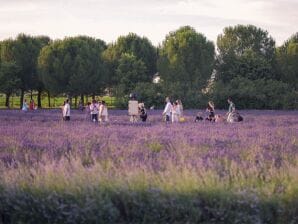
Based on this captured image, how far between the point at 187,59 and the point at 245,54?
9.62 m

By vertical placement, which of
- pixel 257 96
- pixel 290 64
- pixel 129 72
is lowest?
Answer: pixel 257 96

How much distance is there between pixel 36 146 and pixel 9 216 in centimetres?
636

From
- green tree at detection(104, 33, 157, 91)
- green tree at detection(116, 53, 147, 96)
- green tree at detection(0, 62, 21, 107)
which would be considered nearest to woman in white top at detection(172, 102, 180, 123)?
green tree at detection(116, 53, 147, 96)

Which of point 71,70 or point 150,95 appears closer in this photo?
point 150,95

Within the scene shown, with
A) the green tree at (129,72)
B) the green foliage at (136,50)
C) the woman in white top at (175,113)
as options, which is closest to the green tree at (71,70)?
the green tree at (129,72)

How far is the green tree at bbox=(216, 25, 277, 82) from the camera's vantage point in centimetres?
7888

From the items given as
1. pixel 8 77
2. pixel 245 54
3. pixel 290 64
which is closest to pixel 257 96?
pixel 245 54

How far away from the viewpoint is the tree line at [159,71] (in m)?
67.4

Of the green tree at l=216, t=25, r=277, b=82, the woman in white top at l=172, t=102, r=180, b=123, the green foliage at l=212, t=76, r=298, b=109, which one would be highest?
the green tree at l=216, t=25, r=277, b=82

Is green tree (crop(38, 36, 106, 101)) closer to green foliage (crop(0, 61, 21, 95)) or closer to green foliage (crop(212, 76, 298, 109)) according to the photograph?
green foliage (crop(0, 61, 21, 95))

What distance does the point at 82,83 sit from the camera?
74812mm

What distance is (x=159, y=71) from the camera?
80.0 m

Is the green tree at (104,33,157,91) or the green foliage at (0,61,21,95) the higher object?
the green tree at (104,33,157,91)

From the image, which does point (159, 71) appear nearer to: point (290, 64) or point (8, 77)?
point (290, 64)
